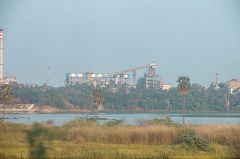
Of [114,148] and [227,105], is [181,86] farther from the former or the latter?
[227,105]

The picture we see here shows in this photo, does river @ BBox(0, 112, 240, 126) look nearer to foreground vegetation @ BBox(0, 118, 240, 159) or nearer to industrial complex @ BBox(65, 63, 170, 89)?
foreground vegetation @ BBox(0, 118, 240, 159)

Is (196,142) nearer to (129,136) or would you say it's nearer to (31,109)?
(129,136)

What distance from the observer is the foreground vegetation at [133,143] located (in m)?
19.9

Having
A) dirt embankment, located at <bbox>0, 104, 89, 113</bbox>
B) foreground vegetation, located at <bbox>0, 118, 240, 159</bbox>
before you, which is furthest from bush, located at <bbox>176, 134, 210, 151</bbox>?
dirt embankment, located at <bbox>0, 104, 89, 113</bbox>

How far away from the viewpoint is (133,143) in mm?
24516

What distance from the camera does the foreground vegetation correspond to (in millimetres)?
19875

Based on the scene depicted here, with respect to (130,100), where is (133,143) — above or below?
below

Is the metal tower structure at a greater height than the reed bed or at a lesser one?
greater

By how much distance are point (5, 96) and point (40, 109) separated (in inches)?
2138

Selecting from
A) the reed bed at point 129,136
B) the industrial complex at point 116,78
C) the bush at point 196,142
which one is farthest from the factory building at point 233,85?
the bush at point 196,142

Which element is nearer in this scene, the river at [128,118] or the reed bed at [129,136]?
the reed bed at [129,136]

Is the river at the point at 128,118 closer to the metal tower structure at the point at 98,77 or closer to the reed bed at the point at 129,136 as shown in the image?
the reed bed at the point at 129,136

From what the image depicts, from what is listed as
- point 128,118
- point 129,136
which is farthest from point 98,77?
point 129,136

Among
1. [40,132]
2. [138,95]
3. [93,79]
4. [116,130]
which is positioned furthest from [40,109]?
[40,132]
